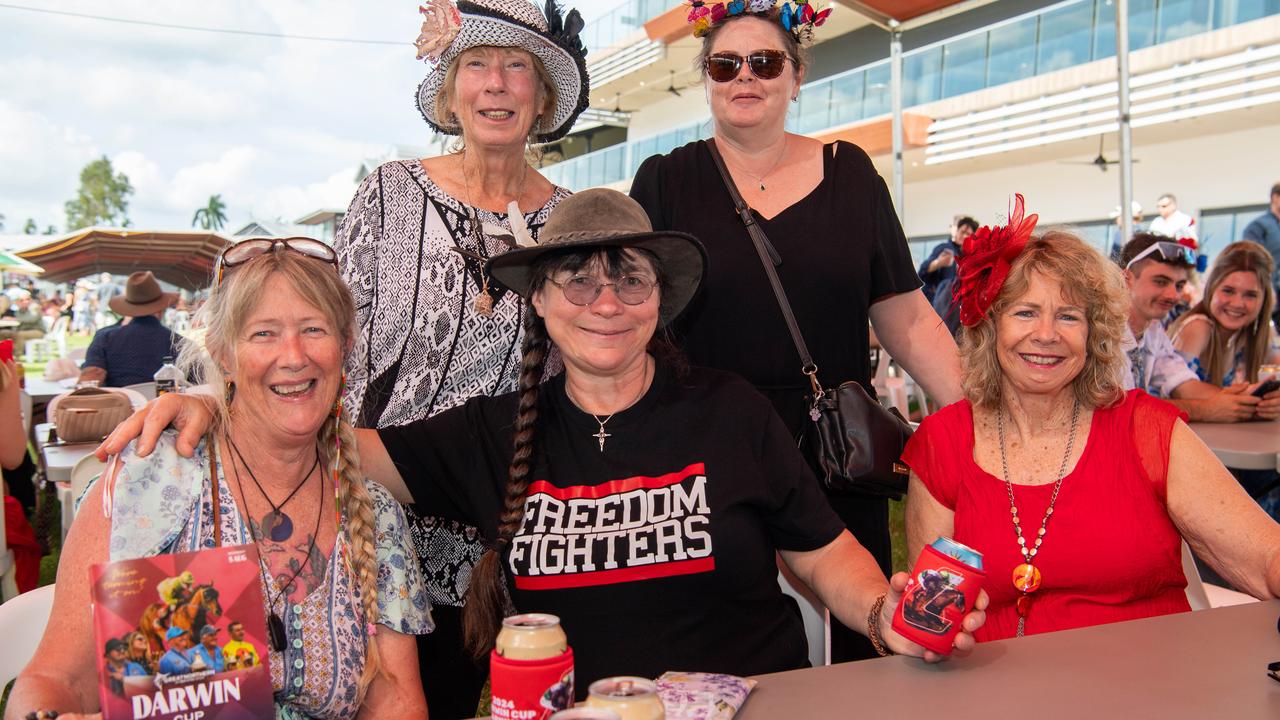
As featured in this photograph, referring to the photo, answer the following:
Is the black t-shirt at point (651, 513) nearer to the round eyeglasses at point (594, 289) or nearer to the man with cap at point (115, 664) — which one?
the round eyeglasses at point (594, 289)

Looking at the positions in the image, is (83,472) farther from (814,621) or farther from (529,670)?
(529,670)

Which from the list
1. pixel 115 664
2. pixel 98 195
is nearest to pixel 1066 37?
pixel 115 664

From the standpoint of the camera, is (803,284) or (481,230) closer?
(481,230)

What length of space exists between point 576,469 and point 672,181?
106 cm

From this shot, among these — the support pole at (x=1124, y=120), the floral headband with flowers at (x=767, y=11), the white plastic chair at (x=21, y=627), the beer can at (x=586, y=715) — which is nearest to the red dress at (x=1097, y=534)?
the floral headband with flowers at (x=767, y=11)

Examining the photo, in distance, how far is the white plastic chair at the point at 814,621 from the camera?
7.53 ft

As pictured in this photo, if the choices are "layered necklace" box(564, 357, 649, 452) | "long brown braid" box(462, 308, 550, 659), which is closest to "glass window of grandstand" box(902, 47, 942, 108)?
"layered necklace" box(564, 357, 649, 452)

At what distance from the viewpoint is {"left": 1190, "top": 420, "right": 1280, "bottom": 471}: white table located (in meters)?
3.40

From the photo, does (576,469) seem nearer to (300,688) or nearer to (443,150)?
(300,688)

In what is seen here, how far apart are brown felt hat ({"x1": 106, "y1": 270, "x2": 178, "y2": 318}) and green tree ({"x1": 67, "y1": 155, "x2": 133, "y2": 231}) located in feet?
227

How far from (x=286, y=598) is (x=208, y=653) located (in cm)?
48

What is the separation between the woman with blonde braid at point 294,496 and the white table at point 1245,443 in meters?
3.06

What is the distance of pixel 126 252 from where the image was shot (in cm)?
1939

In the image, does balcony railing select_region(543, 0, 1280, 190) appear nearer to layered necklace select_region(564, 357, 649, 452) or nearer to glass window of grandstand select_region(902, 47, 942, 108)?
glass window of grandstand select_region(902, 47, 942, 108)
